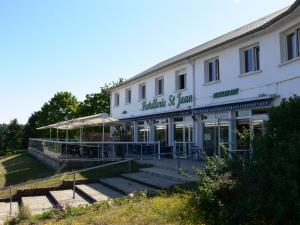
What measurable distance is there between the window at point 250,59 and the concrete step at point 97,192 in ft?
29.2

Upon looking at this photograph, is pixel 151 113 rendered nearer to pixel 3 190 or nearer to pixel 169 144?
pixel 169 144

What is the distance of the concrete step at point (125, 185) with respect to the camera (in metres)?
13.5

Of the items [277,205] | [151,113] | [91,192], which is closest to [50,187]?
[91,192]

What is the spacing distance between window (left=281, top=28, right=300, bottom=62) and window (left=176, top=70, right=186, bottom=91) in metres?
9.16

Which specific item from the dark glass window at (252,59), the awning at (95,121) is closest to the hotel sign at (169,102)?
the awning at (95,121)

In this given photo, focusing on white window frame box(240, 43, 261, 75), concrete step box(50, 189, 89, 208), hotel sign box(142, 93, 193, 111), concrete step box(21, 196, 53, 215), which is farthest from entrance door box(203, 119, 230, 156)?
concrete step box(21, 196, 53, 215)

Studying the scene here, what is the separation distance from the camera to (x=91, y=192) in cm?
1441

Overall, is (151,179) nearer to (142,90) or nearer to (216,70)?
(216,70)

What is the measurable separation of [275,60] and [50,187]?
34.7 feet

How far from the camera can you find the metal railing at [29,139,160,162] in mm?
20922

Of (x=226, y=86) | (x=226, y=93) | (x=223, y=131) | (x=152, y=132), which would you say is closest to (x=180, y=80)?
(x=152, y=132)

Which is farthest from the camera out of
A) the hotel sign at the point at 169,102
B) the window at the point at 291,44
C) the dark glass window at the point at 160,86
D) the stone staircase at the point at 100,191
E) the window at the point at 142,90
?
the window at the point at 142,90

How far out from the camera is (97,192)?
14.4 m

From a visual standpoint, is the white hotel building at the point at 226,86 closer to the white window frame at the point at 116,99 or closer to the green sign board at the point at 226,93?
the green sign board at the point at 226,93
